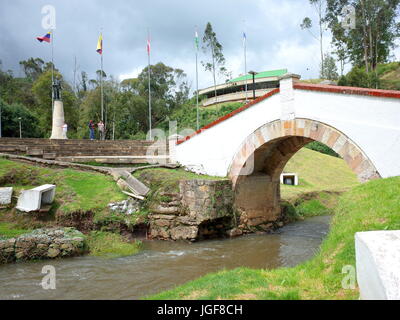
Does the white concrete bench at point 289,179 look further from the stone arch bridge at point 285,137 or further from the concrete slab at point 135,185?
the concrete slab at point 135,185

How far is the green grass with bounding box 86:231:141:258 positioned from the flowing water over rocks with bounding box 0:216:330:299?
0.92ft

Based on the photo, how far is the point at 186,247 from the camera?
8.95m

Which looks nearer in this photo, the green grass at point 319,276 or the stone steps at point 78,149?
the green grass at point 319,276

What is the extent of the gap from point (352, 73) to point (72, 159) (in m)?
22.0

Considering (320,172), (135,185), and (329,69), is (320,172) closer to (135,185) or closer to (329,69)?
(135,185)

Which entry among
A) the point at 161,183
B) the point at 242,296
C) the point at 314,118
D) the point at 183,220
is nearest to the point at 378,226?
the point at 242,296

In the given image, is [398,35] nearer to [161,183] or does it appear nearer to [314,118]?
[314,118]

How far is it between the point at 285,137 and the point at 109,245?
19.4 ft

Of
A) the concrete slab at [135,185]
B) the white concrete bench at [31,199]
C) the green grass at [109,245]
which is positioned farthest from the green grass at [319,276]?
the concrete slab at [135,185]

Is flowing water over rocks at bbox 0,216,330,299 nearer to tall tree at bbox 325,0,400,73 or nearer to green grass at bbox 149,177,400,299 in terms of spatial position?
green grass at bbox 149,177,400,299

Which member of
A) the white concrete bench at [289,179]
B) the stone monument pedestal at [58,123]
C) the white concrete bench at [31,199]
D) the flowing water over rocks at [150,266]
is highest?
the stone monument pedestal at [58,123]

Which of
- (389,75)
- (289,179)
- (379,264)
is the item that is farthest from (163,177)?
(389,75)

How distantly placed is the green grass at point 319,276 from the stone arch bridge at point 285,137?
→ 9.59ft

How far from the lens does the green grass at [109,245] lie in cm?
781
